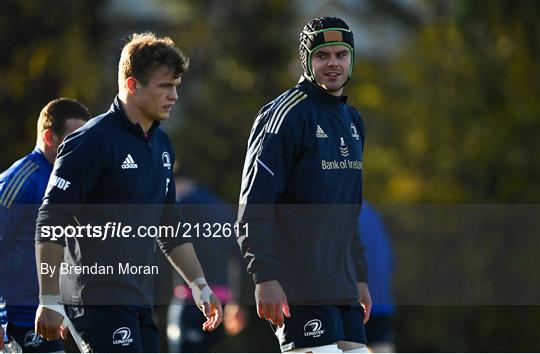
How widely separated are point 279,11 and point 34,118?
18.2ft

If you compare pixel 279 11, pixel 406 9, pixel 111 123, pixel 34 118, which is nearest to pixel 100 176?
pixel 111 123

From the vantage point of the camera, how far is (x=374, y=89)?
1823cm

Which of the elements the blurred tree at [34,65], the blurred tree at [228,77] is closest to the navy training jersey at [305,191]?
the blurred tree at [34,65]

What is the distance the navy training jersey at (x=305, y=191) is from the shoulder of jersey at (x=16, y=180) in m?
1.54

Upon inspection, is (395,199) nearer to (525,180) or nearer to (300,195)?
(525,180)

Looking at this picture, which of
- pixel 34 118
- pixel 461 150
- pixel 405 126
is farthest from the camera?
pixel 405 126

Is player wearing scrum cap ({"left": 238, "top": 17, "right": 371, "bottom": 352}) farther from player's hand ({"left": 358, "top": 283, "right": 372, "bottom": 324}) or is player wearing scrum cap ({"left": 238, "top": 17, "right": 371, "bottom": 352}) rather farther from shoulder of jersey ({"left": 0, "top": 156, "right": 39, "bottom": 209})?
shoulder of jersey ({"left": 0, "top": 156, "right": 39, "bottom": 209})

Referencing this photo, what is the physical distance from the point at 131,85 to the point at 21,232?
4.37ft

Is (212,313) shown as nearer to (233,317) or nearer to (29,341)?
(29,341)

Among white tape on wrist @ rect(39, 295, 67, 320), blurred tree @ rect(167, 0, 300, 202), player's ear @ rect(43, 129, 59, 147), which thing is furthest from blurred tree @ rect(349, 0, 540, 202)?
white tape on wrist @ rect(39, 295, 67, 320)

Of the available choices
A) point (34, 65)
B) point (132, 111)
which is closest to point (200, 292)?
point (132, 111)

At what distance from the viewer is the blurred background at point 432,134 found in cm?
1588

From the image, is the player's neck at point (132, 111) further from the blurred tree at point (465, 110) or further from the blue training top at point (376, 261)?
the blurred tree at point (465, 110)

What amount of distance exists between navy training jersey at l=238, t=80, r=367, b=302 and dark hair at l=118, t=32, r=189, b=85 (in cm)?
55
